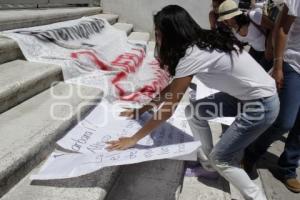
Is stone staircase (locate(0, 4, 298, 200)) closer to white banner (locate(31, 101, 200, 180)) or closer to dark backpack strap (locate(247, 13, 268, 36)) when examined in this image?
white banner (locate(31, 101, 200, 180))

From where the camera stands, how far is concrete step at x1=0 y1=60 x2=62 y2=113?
226 centimetres

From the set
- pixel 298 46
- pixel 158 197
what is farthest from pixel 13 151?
pixel 298 46

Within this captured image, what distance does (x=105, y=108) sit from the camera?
2721 millimetres

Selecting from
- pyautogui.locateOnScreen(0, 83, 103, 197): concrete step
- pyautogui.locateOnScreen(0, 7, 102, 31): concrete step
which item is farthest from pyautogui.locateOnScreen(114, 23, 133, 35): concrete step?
pyautogui.locateOnScreen(0, 83, 103, 197): concrete step

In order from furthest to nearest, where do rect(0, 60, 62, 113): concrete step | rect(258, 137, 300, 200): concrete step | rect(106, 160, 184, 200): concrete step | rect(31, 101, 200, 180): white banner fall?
rect(258, 137, 300, 200): concrete step < rect(0, 60, 62, 113): concrete step < rect(106, 160, 184, 200): concrete step < rect(31, 101, 200, 180): white banner

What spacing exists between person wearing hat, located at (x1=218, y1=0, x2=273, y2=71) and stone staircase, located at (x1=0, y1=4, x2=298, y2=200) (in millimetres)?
783

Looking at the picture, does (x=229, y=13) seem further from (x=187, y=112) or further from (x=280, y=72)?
(x=187, y=112)

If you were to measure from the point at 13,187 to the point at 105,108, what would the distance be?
1061mm

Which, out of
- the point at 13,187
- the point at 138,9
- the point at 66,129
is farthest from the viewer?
the point at 138,9

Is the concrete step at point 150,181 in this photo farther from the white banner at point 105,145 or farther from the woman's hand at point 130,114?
the woman's hand at point 130,114

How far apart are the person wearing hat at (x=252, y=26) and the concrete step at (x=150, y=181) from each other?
1.08 m

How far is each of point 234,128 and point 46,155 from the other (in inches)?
43.5

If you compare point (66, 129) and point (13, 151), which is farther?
point (66, 129)

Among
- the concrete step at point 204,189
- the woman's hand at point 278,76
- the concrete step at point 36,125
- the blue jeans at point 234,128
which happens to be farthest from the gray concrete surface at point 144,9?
the concrete step at point 204,189
